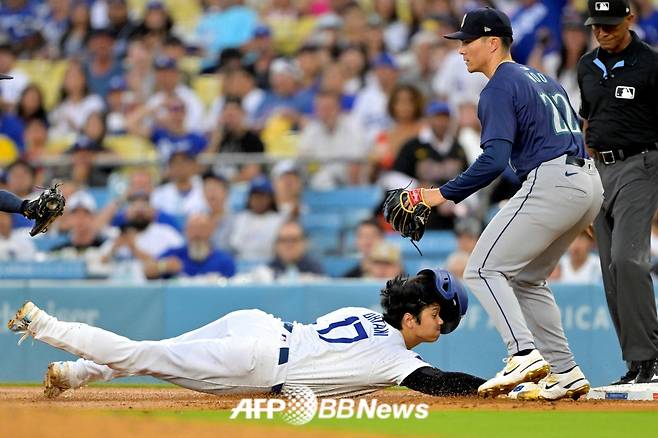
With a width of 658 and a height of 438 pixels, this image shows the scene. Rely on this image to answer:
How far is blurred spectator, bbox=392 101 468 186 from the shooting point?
1191 cm

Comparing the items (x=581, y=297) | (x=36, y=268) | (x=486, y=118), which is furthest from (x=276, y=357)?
(x=36, y=268)

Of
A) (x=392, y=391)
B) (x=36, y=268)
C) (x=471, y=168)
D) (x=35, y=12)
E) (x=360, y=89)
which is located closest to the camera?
(x=471, y=168)

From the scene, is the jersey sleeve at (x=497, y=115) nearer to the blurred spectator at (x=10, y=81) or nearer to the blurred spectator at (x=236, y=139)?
the blurred spectator at (x=236, y=139)

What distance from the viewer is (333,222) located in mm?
12703

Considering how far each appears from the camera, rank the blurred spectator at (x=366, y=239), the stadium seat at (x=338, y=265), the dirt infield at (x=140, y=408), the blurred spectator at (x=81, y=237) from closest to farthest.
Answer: the dirt infield at (x=140, y=408) < the blurred spectator at (x=366, y=239) < the stadium seat at (x=338, y=265) < the blurred spectator at (x=81, y=237)

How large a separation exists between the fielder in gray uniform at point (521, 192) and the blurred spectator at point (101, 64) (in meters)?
10.1

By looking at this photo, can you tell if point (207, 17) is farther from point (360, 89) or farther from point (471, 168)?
point (471, 168)

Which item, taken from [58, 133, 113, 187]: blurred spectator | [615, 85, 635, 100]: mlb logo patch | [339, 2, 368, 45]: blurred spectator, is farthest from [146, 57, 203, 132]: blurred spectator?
[615, 85, 635, 100]: mlb logo patch

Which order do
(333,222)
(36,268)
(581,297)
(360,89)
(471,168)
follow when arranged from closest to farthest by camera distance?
(471,168)
(581,297)
(36,268)
(333,222)
(360,89)

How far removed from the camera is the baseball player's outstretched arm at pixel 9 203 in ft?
23.4

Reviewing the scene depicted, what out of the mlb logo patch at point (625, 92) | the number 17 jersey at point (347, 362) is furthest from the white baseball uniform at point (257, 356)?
the mlb logo patch at point (625, 92)

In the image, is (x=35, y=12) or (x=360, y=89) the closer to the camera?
(x=360, y=89)

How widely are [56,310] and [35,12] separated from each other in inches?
358

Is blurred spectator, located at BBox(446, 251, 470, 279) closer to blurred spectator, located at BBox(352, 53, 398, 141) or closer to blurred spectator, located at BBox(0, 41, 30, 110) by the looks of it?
blurred spectator, located at BBox(352, 53, 398, 141)
